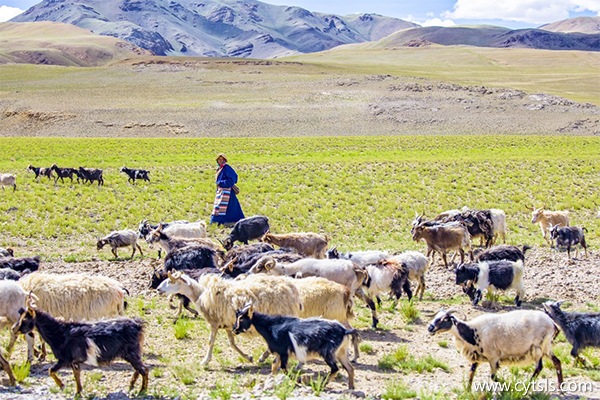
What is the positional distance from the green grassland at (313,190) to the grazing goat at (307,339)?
372 inches

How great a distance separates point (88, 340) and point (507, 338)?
5.00 metres

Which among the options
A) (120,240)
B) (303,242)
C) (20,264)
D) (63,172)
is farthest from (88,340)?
(63,172)

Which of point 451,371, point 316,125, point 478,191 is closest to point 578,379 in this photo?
point 451,371

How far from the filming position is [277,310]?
8.54 meters

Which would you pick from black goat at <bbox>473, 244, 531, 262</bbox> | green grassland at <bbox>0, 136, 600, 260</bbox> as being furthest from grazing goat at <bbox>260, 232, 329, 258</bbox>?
black goat at <bbox>473, 244, 531, 262</bbox>

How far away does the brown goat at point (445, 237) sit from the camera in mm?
14312

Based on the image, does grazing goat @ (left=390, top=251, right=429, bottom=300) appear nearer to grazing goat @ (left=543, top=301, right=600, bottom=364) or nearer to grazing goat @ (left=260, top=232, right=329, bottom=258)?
grazing goat @ (left=260, top=232, right=329, bottom=258)

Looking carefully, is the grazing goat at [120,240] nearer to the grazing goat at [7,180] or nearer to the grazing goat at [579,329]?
the grazing goat at [579,329]

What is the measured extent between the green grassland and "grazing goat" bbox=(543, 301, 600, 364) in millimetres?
8956

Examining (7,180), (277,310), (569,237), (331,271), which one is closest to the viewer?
(277,310)

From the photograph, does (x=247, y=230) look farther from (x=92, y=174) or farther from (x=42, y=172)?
(x=42, y=172)

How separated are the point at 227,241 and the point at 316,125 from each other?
54.0 metres

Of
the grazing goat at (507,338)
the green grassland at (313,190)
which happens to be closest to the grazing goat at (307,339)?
the grazing goat at (507,338)

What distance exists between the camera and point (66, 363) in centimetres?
687
